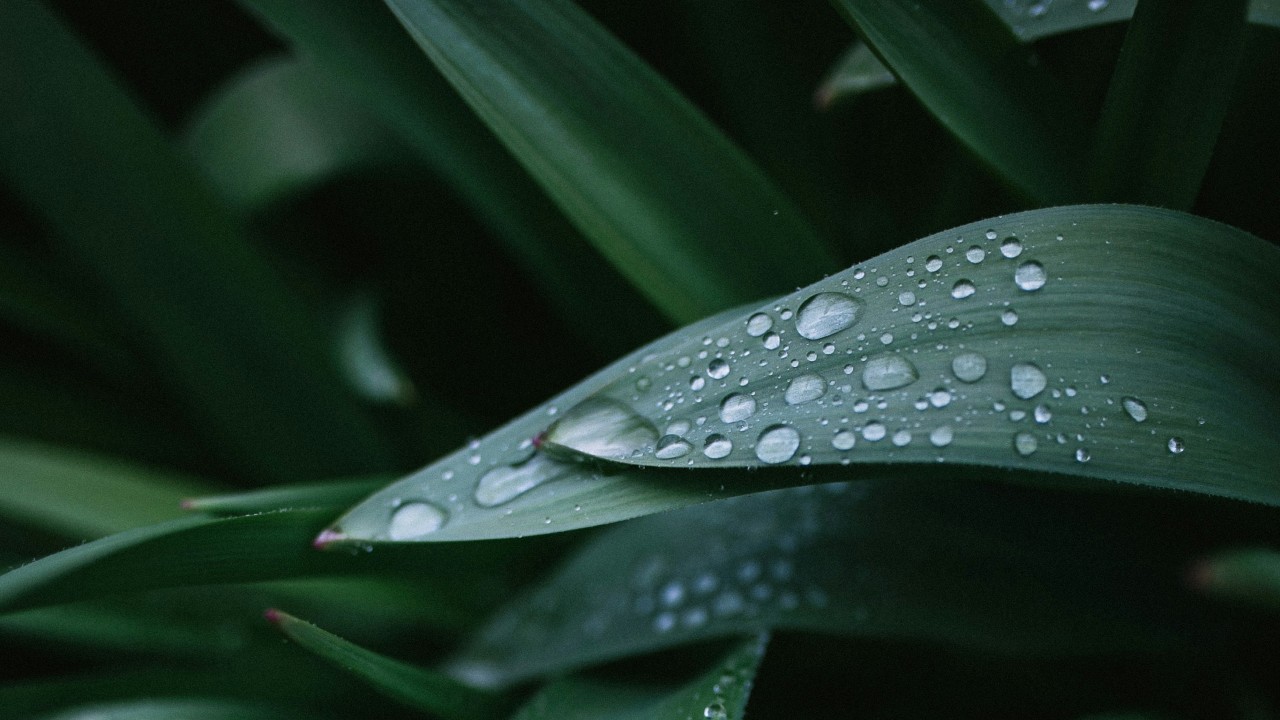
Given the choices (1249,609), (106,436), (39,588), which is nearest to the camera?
(39,588)

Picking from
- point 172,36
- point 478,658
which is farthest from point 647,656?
point 172,36

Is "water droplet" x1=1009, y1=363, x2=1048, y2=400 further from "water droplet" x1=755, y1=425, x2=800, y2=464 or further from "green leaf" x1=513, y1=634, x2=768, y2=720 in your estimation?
"green leaf" x1=513, y1=634, x2=768, y2=720

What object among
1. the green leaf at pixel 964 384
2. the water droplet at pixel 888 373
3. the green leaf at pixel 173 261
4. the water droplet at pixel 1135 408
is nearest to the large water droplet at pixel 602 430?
the green leaf at pixel 964 384

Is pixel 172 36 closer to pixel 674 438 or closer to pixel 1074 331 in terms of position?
pixel 674 438

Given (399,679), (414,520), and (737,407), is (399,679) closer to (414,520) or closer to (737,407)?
(414,520)

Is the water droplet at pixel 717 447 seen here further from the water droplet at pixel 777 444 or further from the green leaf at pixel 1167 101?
the green leaf at pixel 1167 101

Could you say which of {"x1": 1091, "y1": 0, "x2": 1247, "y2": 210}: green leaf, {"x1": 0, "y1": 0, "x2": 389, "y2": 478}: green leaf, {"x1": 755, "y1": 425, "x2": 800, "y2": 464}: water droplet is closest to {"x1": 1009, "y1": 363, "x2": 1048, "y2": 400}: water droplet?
{"x1": 755, "y1": 425, "x2": 800, "y2": 464}: water droplet
